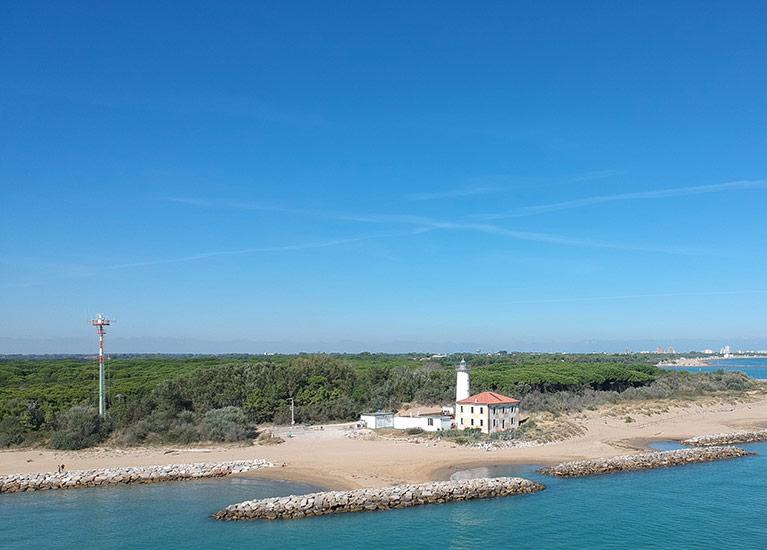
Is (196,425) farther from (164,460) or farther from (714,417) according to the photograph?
(714,417)

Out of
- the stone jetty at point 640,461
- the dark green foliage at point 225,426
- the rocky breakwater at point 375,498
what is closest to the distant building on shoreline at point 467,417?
the stone jetty at point 640,461

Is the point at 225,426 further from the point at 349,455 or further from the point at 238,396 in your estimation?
the point at 349,455

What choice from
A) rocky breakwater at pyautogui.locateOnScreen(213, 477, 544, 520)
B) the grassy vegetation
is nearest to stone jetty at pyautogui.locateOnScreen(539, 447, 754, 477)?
rocky breakwater at pyautogui.locateOnScreen(213, 477, 544, 520)

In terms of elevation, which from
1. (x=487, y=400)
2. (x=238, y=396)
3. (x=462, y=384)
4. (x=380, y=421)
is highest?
(x=462, y=384)

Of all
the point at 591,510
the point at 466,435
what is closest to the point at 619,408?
the point at 466,435

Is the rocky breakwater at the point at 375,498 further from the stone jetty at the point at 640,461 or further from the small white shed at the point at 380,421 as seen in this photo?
the small white shed at the point at 380,421

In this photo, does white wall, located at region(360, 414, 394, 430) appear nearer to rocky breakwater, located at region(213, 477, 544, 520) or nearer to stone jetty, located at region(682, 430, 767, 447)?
rocky breakwater, located at region(213, 477, 544, 520)

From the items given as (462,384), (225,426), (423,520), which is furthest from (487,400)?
(423,520)
